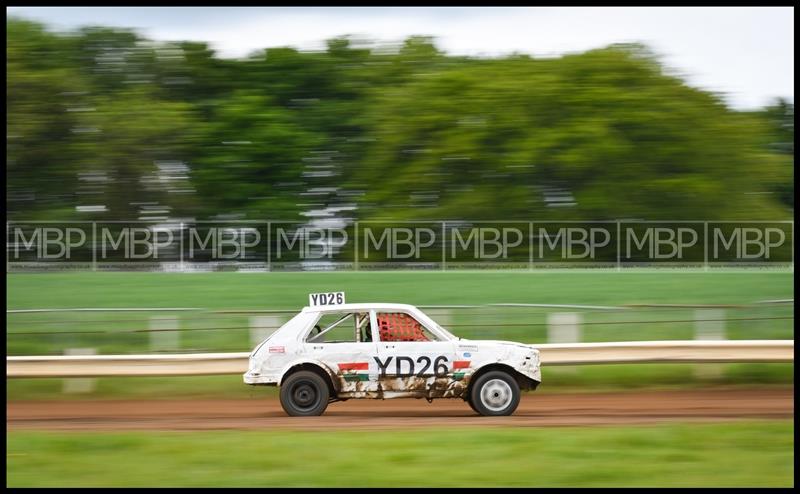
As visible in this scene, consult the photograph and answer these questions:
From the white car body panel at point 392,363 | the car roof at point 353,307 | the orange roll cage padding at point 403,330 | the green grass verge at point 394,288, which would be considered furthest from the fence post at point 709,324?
the car roof at point 353,307

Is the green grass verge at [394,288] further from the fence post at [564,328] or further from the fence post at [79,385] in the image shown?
the fence post at [79,385]

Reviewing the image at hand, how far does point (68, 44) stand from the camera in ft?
47.3

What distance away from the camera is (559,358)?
11266 millimetres

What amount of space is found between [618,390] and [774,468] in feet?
15.7

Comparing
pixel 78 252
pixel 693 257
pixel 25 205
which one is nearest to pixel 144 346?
pixel 78 252

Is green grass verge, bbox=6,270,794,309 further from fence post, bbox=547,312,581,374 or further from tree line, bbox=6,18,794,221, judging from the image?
tree line, bbox=6,18,794,221

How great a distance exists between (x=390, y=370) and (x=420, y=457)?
223 cm

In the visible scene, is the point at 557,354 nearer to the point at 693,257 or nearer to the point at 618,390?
the point at 618,390

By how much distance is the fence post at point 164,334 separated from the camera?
12.5m

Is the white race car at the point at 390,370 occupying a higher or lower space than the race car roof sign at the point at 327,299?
lower

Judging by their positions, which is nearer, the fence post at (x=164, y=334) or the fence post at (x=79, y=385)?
the fence post at (x=79, y=385)

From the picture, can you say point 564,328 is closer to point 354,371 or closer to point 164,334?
point 354,371

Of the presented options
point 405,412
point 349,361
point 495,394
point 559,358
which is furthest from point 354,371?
point 559,358

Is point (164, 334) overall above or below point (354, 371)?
above
